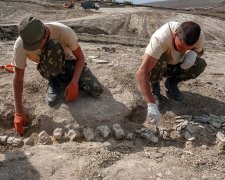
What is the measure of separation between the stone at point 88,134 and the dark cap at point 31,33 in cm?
97

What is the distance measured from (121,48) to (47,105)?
287 centimetres

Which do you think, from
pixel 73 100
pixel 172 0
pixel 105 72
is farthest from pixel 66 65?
pixel 172 0

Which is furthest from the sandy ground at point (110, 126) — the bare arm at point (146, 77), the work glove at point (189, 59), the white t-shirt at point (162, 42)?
the white t-shirt at point (162, 42)

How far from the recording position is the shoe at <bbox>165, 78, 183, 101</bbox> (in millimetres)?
4828

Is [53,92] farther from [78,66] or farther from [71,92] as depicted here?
[78,66]

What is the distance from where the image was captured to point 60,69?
4438 millimetres

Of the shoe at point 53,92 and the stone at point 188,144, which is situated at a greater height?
the shoe at point 53,92

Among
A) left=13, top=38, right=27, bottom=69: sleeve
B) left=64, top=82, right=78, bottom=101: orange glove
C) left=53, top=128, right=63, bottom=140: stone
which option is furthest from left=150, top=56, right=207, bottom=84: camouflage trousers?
left=13, top=38, right=27, bottom=69: sleeve

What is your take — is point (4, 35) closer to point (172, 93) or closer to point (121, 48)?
point (121, 48)

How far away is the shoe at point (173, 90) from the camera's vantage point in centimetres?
483

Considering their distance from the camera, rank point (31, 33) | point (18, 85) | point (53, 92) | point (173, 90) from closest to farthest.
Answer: point (31, 33)
point (18, 85)
point (53, 92)
point (173, 90)

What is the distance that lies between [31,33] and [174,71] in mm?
1745

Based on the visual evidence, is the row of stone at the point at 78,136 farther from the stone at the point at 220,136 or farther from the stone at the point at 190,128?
the stone at the point at 220,136

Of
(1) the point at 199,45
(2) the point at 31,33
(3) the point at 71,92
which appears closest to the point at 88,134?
(3) the point at 71,92
